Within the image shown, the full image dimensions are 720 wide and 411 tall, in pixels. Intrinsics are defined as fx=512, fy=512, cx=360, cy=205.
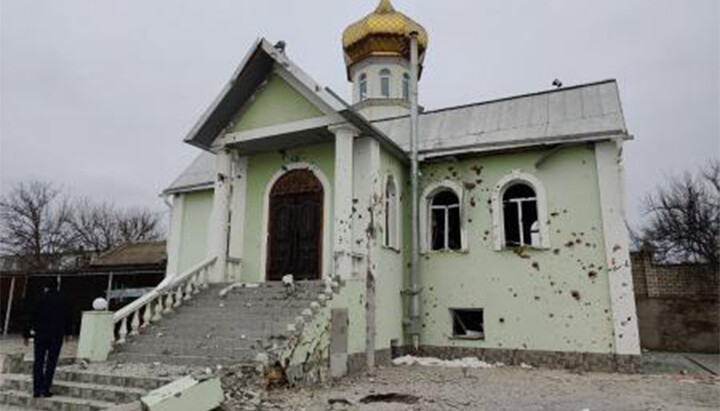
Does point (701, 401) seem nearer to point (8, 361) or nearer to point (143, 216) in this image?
point (8, 361)

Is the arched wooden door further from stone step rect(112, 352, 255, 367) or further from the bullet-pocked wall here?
stone step rect(112, 352, 255, 367)

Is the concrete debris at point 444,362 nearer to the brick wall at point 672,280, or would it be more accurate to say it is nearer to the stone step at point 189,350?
the stone step at point 189,350

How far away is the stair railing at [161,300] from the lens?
31.9 ft

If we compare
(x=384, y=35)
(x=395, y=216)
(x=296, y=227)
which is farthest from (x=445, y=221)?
(x=384, y=35)

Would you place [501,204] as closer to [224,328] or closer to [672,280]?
[224,328]

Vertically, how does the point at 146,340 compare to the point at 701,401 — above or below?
above

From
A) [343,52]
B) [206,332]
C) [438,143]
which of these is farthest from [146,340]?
[343,52]

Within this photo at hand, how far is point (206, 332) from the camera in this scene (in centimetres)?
936

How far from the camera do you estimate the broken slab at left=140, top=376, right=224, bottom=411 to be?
5652mm

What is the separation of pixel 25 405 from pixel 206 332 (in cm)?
291

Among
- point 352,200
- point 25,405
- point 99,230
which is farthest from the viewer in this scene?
point 99,230

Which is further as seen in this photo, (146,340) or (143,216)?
(143,216)

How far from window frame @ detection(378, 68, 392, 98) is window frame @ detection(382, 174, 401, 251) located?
755cm

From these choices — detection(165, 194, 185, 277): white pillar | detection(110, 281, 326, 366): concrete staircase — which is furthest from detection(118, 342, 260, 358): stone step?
detection(165, 194, 185, 277): white pillar
